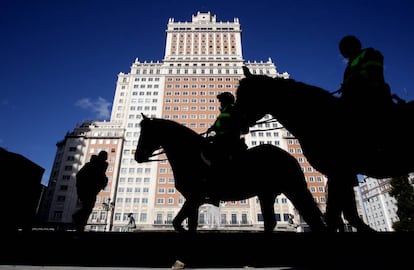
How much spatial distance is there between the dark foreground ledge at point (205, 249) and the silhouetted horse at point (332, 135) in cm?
53

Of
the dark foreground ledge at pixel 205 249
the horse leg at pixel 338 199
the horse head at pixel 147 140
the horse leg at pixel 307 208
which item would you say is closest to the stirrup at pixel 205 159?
the horse head at pixel 147 140

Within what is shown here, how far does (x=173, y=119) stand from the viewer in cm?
7125

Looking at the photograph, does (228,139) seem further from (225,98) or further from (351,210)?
(351,210)

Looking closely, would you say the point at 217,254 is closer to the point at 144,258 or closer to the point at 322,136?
the point at 144,258

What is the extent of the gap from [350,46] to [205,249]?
15.5ft

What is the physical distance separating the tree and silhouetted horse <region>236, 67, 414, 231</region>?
3818 cm

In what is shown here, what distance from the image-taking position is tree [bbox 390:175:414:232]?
3072cm

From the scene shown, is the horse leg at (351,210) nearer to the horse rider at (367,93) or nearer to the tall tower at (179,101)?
the horse rider at (367,93)

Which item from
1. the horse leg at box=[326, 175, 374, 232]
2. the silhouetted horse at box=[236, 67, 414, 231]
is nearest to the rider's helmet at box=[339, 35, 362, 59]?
the silhouetted horse at box=[236, 67, 414, 231]

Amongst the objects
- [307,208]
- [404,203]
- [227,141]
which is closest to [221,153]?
[227,141]

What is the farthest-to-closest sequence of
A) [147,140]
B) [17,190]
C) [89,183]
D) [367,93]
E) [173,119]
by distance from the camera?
1. [173,119]
2. [89,183]
3. [17,190]
4. [147,140]
5. [367,93]

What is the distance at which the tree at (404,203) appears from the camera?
30.7m

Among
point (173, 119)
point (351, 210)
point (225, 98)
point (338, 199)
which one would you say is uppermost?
point (173, 119)

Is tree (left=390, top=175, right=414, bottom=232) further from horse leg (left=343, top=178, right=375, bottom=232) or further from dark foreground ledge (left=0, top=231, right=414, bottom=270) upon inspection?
dark foreground ledge (left=0, top=231, right=414, bottom=270)
